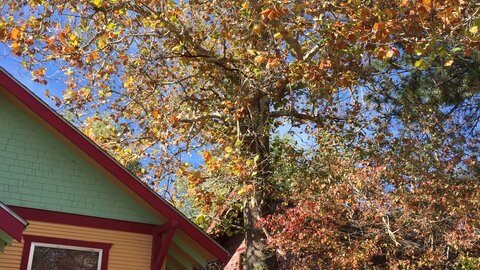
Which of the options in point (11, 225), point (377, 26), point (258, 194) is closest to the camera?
point (11, 225)

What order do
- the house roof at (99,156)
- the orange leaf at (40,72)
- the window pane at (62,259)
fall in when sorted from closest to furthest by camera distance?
1. the window pane at (62,259)
2. the house roof at (99,156)
3. the orange leaf at (40,72)

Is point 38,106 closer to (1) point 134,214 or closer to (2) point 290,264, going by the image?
(1) point 134,214

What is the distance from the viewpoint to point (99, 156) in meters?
10.6

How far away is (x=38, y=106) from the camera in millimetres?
10359

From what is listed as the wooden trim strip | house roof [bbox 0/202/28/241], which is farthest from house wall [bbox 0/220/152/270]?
house roof [bbox 0/202/28/241]

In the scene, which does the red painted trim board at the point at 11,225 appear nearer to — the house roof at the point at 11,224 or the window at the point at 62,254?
the house roof at the point at 11,224

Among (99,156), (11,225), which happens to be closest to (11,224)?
(11,225)

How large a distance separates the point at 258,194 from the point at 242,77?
3406mm

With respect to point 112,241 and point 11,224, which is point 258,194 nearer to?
point 112,241

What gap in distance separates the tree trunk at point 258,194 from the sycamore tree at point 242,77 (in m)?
0.04

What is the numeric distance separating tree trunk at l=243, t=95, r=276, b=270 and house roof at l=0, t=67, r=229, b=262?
3.24 meters

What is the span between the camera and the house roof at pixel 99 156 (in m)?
10.4

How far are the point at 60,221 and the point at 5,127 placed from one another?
2213 mm

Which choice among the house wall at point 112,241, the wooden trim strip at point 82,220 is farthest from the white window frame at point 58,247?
the wooden trim strip at point 82,220
